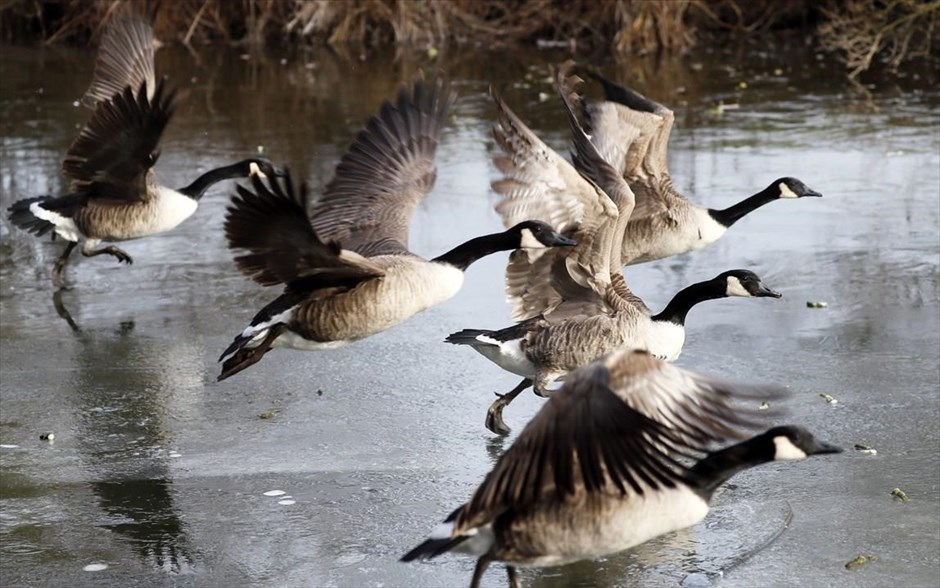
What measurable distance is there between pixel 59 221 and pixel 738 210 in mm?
4095

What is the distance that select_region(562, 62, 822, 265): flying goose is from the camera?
743cm

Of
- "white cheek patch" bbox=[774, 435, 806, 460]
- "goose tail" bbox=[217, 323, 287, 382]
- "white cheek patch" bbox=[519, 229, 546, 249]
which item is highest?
"white cheek patch" bbox=[519, 229, 546, 249]

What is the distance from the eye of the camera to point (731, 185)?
988 centimetres

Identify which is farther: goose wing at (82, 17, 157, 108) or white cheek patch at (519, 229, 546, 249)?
goose wing at (82, 17, 157, 108)

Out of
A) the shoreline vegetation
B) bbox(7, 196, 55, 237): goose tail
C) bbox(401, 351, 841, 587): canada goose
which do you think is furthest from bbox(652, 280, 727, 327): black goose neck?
the shoreline vegetation

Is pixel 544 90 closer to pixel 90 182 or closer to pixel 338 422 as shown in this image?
pixel 90 182

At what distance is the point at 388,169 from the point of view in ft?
22.9

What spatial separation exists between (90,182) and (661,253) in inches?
138

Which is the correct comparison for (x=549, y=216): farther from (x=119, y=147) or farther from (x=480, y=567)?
(x=119, y=147)

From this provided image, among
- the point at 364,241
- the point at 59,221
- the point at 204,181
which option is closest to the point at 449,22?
the point at 204,181

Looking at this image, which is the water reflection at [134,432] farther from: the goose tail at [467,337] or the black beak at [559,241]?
the black beak at [559,241]

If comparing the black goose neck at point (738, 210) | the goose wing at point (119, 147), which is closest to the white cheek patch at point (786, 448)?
the black goose neck at point (738, 210)

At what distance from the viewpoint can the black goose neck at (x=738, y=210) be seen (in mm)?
7594

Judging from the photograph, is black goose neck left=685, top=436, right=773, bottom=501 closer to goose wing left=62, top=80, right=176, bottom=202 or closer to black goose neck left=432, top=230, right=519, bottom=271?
black goose neck left=432, top=230, right=519, bottom=271
